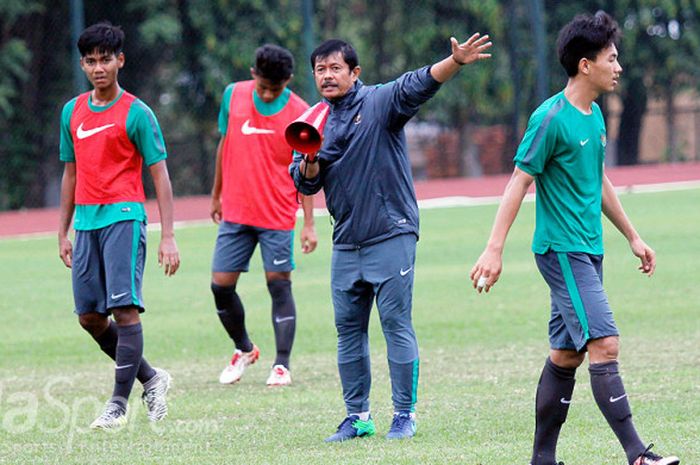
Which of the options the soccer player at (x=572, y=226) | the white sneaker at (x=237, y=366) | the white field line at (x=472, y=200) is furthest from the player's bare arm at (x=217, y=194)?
the white field line at (x=472, y=200)

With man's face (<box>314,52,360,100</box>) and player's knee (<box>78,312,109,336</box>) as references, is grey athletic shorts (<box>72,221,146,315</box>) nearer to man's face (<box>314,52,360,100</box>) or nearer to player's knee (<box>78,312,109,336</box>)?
player's knee (<box>78,312,109,336</box>)

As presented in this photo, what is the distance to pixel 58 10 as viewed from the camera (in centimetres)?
3194

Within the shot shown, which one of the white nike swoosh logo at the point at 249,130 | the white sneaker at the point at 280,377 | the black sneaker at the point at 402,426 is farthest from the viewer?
the white nike swoosh logo at the point at 249,130

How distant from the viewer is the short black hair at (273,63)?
9.50 m

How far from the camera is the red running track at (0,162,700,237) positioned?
26547 mm

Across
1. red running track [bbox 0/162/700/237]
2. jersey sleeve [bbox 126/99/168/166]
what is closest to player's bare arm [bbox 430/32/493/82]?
jersey sleeve [bbox 126/99/168/166]

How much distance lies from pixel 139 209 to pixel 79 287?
22.8 inches

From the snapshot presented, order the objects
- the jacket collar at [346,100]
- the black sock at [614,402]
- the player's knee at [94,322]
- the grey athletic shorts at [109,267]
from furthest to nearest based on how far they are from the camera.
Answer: the player's knee at [94,322] < the grey athletic shorts at [109,267] < the jacket collar at [346,100] < the black sock at [614,402]

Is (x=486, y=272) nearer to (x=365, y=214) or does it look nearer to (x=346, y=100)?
(x=365, y=214)

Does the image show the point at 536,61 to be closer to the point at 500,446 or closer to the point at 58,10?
the point at 58,10

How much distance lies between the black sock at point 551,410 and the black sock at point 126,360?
2794mm

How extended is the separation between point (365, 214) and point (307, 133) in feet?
2.15

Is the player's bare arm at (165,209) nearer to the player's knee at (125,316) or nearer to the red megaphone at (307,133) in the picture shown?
the player's knee at (125,316)

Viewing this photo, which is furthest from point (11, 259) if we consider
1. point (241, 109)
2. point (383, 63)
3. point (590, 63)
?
point (383, 63)
